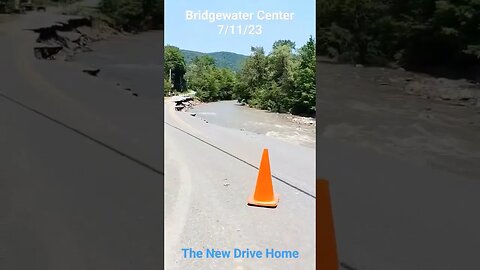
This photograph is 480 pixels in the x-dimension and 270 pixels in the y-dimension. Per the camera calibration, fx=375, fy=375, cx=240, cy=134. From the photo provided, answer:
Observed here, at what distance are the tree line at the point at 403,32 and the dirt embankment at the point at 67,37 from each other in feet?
9.69

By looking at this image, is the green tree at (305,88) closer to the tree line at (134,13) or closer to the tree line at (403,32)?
the tree line at (134,13)

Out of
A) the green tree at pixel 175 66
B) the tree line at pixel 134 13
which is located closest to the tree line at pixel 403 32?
the tree line at pixel 134 13

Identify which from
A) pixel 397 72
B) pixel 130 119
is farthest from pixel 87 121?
pixel 397 72

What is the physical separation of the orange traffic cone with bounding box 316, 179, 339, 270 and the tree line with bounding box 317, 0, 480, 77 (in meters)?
2.86

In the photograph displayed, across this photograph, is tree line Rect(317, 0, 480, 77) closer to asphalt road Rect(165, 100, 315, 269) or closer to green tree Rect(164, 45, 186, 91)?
asphalt road Rect(165, 100, 315, 269)

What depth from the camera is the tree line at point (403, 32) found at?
515 centimetres

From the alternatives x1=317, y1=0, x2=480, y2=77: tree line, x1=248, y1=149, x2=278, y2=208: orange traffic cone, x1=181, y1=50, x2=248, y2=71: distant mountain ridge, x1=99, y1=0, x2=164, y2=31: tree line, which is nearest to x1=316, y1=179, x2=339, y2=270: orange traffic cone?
x1=248, y1=149, x2=278, y2=208: orange traffic cone

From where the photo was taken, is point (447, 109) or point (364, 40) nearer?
point (447, 109)

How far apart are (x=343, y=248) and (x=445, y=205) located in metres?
1.19

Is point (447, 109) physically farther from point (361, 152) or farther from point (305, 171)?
point (305, 171)

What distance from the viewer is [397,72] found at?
5.71m

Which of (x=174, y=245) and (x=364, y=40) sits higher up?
(x=364, y=40)

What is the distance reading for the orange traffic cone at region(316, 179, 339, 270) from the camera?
2.21 metres

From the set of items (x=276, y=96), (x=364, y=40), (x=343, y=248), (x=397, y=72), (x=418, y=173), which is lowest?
(x=343, y=248)
